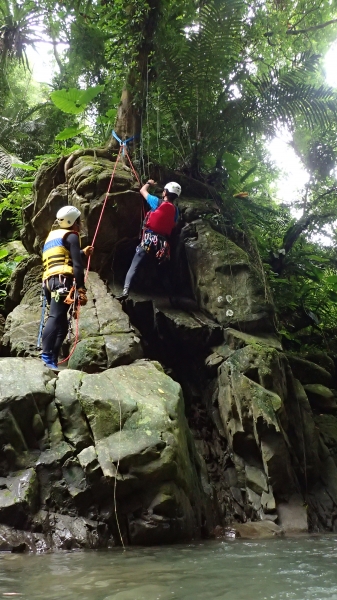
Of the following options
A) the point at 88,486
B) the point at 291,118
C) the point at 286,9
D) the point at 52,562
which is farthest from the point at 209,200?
the point at 52,562

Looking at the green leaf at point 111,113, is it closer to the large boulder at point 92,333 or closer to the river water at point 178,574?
the large boulder at point 92,333

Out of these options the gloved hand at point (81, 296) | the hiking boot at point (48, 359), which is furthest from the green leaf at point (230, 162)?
the hiking boot at point (48, 359)

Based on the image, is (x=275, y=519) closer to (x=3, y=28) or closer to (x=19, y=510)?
(x=19, y=510)

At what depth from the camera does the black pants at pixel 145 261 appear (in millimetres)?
7648

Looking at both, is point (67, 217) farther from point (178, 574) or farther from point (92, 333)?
point (178, 574)

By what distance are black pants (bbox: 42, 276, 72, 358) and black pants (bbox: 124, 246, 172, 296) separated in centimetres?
152

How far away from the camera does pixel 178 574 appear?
9.61 feet

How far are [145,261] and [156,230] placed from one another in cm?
67

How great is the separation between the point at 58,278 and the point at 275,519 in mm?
4084

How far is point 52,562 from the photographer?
11.2 feet

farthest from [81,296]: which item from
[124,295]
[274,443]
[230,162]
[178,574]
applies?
[230,162]

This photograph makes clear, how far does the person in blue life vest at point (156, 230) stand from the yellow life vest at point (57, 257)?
1.44 m

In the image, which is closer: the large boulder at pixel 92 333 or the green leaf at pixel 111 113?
the large boulder at pixel 92 333

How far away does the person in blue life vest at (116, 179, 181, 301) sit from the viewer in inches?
301
